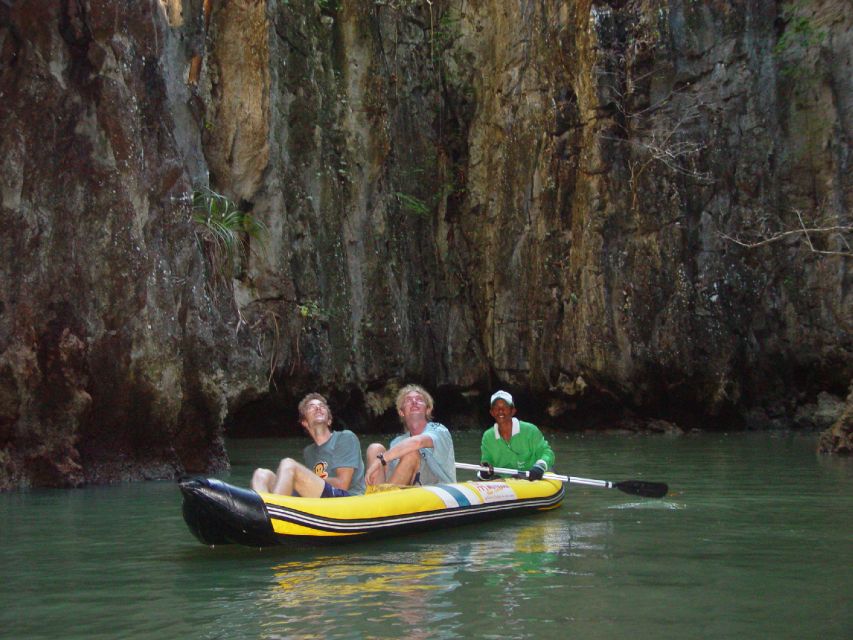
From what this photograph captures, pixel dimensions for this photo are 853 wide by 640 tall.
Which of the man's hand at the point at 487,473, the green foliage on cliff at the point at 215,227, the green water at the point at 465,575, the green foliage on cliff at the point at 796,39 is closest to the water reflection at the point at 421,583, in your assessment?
the green water at the point at 465,575

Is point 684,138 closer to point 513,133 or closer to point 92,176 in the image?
point 513,133

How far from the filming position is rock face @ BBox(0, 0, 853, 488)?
1969cm

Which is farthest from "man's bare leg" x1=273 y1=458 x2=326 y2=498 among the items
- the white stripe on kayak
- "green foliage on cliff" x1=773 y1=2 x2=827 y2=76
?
"green foliage on cliff" x1=773 y1=2 x2=827 y2=76

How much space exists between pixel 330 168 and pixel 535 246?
4.65 meters

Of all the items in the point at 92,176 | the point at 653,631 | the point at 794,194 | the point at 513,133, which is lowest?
the point at 653,631

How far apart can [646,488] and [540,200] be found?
546 inches

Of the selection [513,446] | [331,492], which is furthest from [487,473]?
[331,492]

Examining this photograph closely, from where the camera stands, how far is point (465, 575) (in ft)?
18.2

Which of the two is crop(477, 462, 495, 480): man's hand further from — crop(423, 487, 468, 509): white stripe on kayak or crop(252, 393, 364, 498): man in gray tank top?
crop(252, 393, 364, 498): man in gray tank top

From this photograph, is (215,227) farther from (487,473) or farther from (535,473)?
(535,473)

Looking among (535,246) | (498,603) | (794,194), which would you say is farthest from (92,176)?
(794,194)

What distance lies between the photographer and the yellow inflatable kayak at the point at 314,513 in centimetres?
609

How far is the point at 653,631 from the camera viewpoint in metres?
4.21

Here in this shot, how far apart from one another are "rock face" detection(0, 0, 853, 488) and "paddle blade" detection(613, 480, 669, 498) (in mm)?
7604
